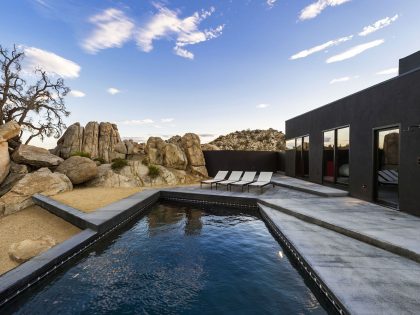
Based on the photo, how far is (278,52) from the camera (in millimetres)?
16281

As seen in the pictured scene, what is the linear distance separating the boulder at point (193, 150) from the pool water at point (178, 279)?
1148 centimetres

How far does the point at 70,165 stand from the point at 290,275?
1290 cm

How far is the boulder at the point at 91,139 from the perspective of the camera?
21.2 m

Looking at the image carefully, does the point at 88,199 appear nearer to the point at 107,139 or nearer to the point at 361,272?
the point at 361,272

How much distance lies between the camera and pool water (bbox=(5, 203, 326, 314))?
Answer: 3.77 m

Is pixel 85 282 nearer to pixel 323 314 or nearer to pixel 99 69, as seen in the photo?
pixel 323 314

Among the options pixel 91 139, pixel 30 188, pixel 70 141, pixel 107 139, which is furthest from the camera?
pixel 107 139

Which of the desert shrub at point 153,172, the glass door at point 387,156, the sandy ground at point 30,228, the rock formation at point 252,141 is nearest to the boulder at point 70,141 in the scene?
the desert shrub at point 153,172

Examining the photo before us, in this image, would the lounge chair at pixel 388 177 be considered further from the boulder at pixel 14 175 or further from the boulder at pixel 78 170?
the boulder at pixel 14 175

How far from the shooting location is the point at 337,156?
1143 cm

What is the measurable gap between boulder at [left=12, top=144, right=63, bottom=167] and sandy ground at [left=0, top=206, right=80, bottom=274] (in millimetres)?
4629

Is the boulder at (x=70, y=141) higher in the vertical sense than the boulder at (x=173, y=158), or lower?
higher

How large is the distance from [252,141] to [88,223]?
36.2m

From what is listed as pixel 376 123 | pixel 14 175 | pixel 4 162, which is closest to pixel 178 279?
pixel 376 123
